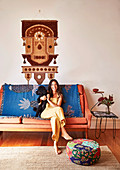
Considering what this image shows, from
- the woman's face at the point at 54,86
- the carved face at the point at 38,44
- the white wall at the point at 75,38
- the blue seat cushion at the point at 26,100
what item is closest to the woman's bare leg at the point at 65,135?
the blue seat cushion at the point at 26,100

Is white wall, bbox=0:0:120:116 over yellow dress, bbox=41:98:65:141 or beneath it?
over

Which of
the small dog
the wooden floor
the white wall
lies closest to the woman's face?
the small dog

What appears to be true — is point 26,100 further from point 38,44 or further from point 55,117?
point 38,44

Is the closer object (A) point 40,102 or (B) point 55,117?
(B) point 55,117

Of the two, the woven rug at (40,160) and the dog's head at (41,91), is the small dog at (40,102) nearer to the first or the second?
the dog's head at (41,91)

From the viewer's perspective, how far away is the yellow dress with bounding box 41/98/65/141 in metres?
2.78

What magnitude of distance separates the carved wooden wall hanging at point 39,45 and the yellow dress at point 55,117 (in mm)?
1083

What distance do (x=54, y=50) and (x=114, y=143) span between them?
225 cm

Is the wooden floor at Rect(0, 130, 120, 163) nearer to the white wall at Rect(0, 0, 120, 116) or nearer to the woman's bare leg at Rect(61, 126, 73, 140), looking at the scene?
the woman's bare leg at Rect(61, 126, 73, 140)

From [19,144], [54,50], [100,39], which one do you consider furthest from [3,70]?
[100,39]

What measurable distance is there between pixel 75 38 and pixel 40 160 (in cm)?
267

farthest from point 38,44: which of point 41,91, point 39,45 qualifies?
point 41,91

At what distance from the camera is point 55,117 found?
9.53 ft

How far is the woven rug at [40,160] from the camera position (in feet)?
7.20
